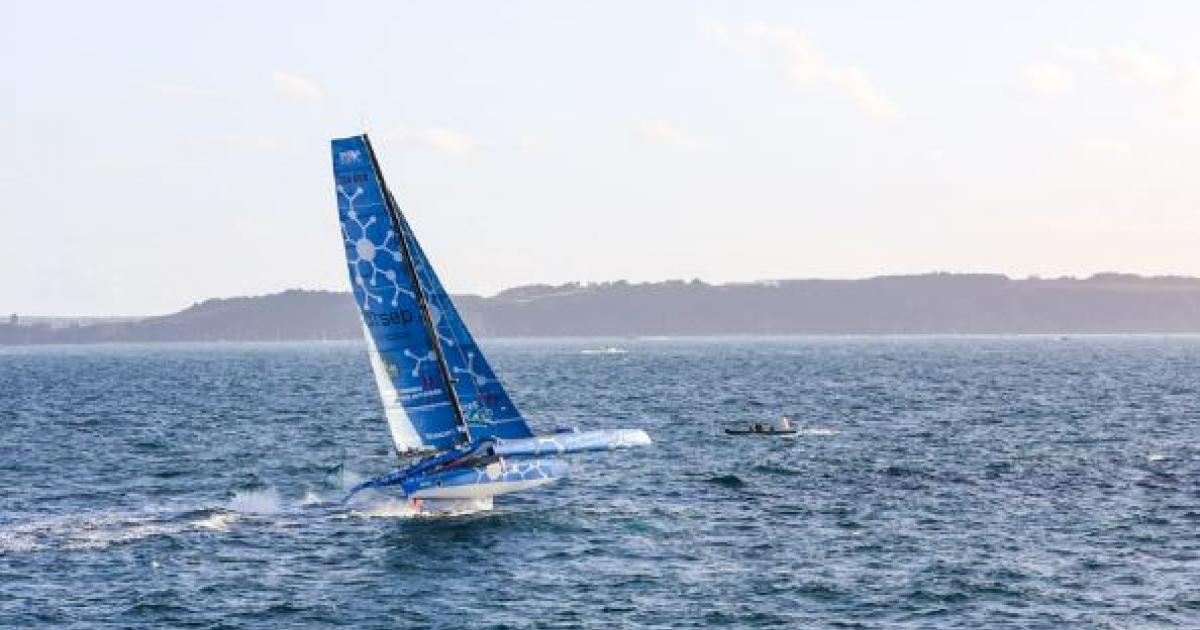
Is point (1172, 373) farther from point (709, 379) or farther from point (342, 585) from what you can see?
point (342, 585)

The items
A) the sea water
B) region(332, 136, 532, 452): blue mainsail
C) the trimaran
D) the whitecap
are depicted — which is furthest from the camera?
the whitecap

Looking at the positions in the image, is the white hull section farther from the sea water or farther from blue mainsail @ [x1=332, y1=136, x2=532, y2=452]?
blue mainsail @ [x1=332, y1=136, x2=532, y2=452]

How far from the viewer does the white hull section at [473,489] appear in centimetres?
5019

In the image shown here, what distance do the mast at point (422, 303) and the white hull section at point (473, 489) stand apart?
174cm

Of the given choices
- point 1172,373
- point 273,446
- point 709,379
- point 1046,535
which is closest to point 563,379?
point 709,379

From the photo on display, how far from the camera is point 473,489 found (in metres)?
50.3

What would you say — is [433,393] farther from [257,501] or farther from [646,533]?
[257,501]

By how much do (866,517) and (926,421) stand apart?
146 ft

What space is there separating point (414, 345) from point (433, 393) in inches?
68.2

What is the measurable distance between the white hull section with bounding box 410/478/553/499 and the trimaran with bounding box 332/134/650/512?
34mm

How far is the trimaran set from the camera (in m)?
49.2

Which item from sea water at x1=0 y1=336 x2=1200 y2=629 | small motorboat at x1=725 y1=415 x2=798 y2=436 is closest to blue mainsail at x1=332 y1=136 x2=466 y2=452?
sea water at x1=0 y1=336 x2=1200 y2=629

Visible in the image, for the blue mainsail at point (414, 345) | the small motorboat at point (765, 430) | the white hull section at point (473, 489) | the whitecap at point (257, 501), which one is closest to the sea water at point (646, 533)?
the whitecap at point (257, 501)

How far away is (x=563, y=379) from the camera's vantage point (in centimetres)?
17100
